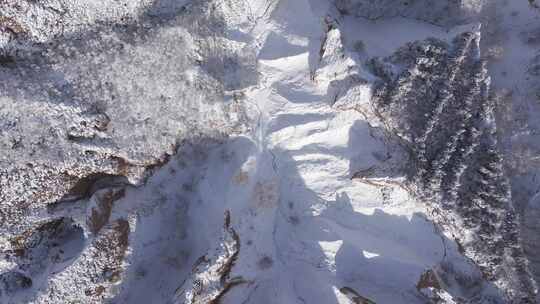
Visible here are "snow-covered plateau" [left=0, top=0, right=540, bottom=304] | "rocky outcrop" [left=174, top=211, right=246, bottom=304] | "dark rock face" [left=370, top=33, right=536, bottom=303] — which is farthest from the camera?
"dark rock face" [left=370, top=33, right=536, bottom=303]

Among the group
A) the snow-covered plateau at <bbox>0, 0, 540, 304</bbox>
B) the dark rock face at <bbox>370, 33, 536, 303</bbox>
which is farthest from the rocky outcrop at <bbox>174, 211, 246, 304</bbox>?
the dark rock face at <bbox>370, 33, 536, 303</bbox>

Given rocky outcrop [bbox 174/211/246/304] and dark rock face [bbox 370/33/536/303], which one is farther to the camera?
dark rock face [bbox 370/33/536/303]

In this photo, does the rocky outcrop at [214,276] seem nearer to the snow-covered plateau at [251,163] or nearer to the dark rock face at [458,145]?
the snow-covered plateau at [251,163]

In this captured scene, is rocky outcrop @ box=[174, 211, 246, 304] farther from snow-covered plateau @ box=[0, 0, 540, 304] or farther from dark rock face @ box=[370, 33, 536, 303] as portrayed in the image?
dark rock face @ box=[370, 33, 536, 303]

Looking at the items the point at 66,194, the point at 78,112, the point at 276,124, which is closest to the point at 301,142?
the point at 276,124

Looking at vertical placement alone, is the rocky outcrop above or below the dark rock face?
below

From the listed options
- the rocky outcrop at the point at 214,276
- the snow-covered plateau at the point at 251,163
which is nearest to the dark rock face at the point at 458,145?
the snow-covered plateau at the point at 251,163

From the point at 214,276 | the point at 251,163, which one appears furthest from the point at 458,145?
the point at 214,276
